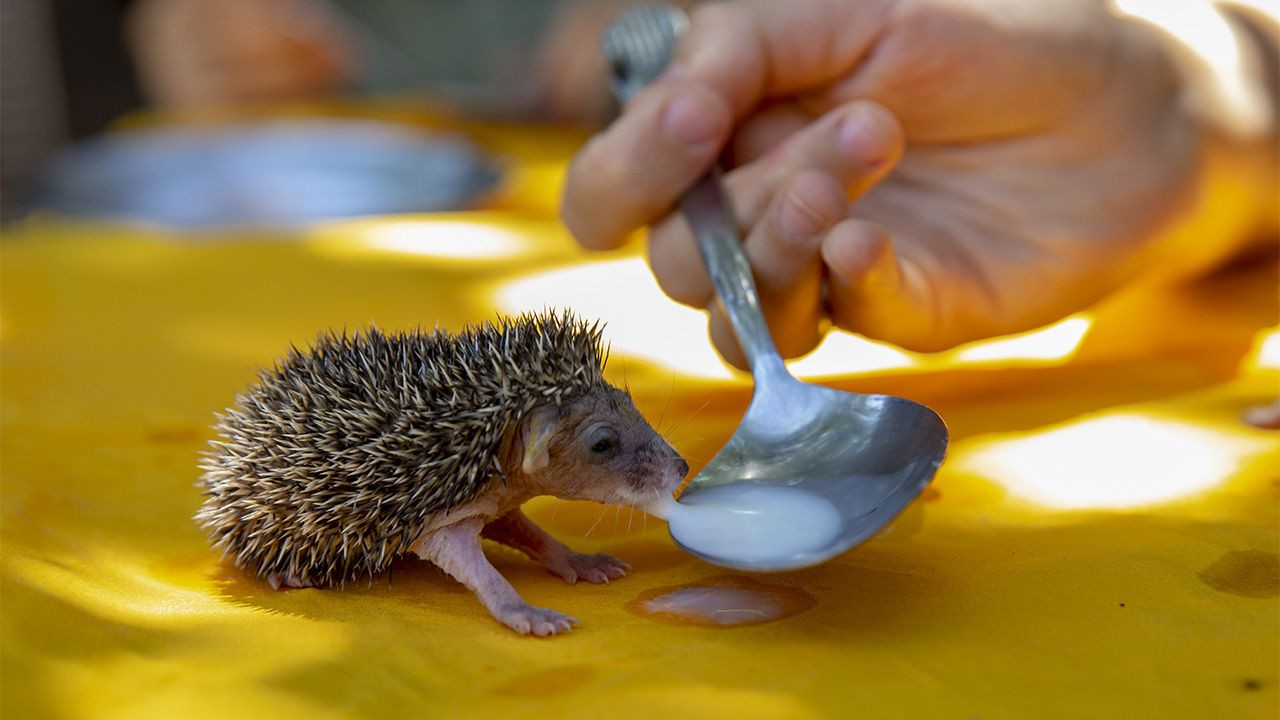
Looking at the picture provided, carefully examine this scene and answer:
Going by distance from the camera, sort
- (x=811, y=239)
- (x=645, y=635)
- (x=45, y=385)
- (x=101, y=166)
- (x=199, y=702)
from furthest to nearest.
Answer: (x=101, y=166) → (x=45, y=385) → (x=811, y=239) → (x=645, y=635) → (x=199, y=702)

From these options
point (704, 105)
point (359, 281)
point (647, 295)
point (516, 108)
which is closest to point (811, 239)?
point (704, 105)

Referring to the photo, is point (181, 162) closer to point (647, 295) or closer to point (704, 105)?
point (647, 295)

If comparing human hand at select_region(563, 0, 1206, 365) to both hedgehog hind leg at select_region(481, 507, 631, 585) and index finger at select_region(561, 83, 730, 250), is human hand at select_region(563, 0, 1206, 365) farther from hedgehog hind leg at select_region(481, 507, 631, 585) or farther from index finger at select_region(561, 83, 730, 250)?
hedgehog hind leg at select_region(481, 507, 631, 585)

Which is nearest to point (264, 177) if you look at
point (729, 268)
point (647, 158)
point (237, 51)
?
point (237, 51)

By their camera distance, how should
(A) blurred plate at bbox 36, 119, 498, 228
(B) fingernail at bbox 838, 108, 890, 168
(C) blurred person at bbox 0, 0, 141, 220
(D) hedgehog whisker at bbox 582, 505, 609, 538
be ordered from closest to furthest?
(D) hedgehog whisker at bbox 582, 505, 609, 538 → (B) fingernail at bbox 838, 108, 890, 168 → (A) blurred plate at bbox 36, 119, 498, 228 → (C) blurred person at bbox 0, 0, 141, 220

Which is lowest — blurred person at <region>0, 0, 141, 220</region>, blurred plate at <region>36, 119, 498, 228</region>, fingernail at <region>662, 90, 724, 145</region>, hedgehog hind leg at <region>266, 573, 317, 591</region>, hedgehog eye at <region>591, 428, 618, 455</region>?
hedgehog hind leg at <region>266, 573, 317, 591</region>

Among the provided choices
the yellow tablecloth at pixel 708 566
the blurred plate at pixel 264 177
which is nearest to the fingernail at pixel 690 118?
the yellow tablecloth at pixel 708 566

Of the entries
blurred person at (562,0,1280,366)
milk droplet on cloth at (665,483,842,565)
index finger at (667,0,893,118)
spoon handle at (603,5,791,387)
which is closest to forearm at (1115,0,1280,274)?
blurred person at (562,0,1280,366)

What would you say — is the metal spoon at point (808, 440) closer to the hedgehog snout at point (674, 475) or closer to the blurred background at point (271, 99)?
the hedgehog snout at point (674, 475)

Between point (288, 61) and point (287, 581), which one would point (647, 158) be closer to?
point (287, 581)

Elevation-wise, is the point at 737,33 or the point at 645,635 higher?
the point at 737,33
